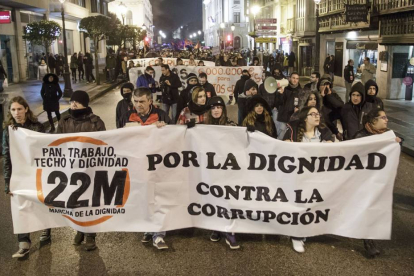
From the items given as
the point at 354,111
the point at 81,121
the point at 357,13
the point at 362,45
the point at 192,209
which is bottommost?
the point at 192,209

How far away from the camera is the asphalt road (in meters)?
4.64

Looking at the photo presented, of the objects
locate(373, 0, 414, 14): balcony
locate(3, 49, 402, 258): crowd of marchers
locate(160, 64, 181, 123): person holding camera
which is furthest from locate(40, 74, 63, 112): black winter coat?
locate(373, 0, 414, 14): balcony

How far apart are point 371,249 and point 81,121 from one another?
11.3ft

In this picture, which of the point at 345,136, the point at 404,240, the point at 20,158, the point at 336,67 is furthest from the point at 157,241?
the point at 336,67

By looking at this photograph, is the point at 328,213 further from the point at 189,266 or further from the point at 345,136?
the point at 345,136

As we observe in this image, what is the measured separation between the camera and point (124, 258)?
16.2 ft

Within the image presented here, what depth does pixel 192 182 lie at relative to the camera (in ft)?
16.3

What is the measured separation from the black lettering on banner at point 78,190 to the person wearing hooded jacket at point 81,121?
461mm

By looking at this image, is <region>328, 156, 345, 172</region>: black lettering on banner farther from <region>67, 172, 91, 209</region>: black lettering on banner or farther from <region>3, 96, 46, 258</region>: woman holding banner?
<region>3, 96, 46, 258</region>: woman holding banner

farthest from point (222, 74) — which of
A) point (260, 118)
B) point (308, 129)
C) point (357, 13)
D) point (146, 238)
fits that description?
point (146, 238)

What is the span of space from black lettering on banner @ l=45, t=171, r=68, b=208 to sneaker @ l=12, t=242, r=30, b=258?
0.57 metres

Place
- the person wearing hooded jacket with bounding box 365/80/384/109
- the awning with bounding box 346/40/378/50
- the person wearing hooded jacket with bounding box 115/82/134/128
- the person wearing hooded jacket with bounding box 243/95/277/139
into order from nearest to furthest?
the person wearing hooded jacket with bounding box 243/95/277/139 → the person wearing hooded jacket with bounding box 115/82/134/128 → the person wearing hooded jacket with bounding box 365/80/384/109 → the awning with bounding box 346/40/378/50

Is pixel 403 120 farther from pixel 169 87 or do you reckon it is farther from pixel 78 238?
pixel 78 238

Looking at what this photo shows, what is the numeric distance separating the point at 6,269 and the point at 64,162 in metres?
1.22
